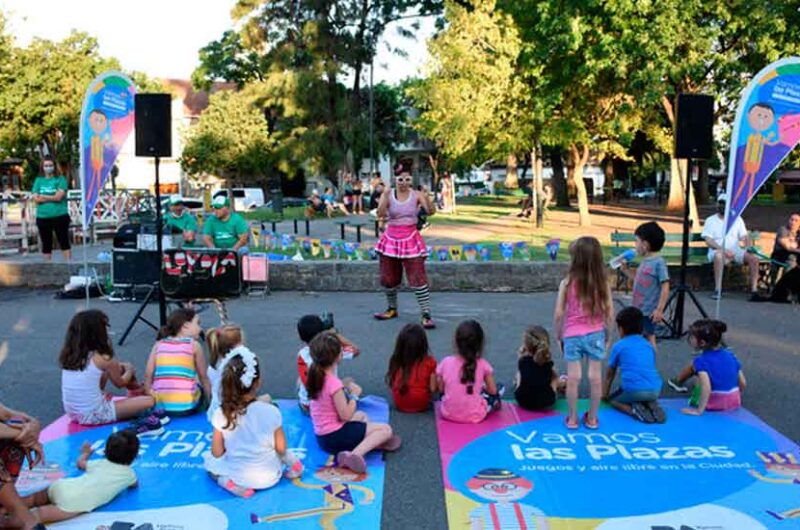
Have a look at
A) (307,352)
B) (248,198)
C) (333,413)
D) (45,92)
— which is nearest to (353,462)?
(333,413)

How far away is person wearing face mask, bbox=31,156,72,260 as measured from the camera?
1152 centimetres

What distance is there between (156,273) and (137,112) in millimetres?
2004

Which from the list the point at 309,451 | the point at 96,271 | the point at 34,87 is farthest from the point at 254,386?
the point at 34,87

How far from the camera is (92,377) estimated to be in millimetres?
5262

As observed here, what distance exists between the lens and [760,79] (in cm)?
750

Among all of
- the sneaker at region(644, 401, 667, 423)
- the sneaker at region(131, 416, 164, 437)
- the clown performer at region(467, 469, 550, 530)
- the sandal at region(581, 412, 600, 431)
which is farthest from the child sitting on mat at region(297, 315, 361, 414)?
the sneaker at region(644, 401, 667, 423)

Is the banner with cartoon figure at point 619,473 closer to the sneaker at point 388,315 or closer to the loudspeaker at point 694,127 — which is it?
the loudspeaker at point 694,127

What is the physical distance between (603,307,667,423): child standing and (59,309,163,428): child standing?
11.8ft

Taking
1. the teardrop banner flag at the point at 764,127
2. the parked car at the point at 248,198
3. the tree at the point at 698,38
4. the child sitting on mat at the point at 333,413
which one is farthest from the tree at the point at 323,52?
the child sitting on mat at the point at 333,413

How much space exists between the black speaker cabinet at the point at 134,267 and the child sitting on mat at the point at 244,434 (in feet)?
15.6

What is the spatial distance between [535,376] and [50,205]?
9193 millimetres

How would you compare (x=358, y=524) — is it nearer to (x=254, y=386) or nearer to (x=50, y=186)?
(x=254, y=386)

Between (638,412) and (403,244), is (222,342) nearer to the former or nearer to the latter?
(638,412)

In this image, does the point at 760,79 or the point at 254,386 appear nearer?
the point at 254,386
